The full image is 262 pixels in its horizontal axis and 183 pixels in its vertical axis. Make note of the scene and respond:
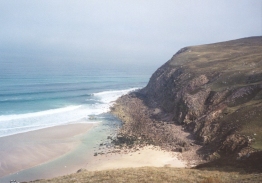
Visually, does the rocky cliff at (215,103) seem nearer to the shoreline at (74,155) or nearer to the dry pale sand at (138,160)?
the dry pale sand at (138,160)

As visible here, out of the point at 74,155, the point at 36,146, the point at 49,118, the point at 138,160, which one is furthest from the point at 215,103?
the point at 49,118

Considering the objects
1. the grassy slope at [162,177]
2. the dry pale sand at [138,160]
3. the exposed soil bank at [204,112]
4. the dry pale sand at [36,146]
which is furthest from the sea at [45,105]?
the grassy slope at [162,177]

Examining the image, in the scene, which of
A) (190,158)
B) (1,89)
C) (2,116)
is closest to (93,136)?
(190,158)

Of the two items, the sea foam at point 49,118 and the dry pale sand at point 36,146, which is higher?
the sea foam at point 49,118

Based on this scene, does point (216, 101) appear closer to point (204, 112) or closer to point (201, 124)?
point (204, 112)

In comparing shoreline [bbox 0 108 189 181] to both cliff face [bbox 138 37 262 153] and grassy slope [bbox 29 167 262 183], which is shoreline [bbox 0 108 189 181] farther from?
grassy slope [bbox 29 167 262 183]

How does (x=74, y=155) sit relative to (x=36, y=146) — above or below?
below

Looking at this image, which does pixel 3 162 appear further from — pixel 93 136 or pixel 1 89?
pixel 1 89

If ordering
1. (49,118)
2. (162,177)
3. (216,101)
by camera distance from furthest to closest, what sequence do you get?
(49,118) < (216,101) < (162,177)
